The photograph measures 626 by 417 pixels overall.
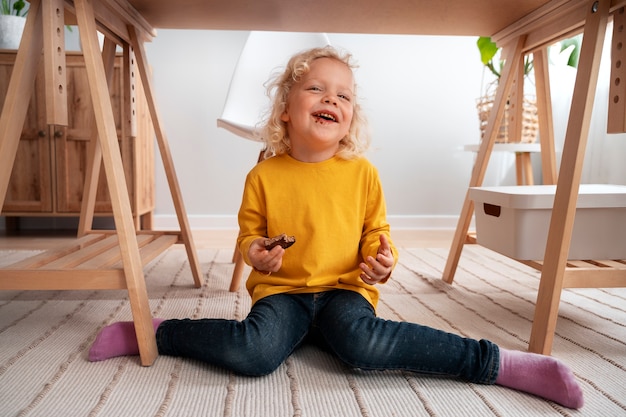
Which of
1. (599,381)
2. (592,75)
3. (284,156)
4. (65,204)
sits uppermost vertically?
(592,75)

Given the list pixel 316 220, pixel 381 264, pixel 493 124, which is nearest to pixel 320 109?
pixel 316 220

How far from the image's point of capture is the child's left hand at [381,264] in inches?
32.5

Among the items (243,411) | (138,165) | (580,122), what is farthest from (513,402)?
(138,165)

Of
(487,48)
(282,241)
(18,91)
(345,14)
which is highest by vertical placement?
(487,48)

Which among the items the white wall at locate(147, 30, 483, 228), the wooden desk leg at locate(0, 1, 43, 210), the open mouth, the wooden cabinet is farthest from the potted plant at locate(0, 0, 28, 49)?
the open mouth

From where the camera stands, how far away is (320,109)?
926 millimetres

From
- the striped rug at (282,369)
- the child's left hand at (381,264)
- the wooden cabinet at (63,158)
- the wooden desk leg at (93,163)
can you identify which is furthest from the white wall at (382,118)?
the child's left hand at (381,264)

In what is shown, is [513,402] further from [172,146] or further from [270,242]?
[172,146]

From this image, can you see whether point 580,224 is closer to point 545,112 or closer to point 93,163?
point 545,112

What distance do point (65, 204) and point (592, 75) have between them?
210 cm

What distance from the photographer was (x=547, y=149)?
142 centimetres

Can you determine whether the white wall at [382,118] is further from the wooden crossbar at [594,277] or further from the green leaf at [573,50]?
the wooden crossbar at [594,277]

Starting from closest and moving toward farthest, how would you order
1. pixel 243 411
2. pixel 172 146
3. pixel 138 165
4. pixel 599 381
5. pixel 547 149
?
pixel 243 411 < pixel 599 381 < pixel 547 149 < pixel 138 165 < pixel 172 146

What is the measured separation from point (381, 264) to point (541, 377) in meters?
0.29
